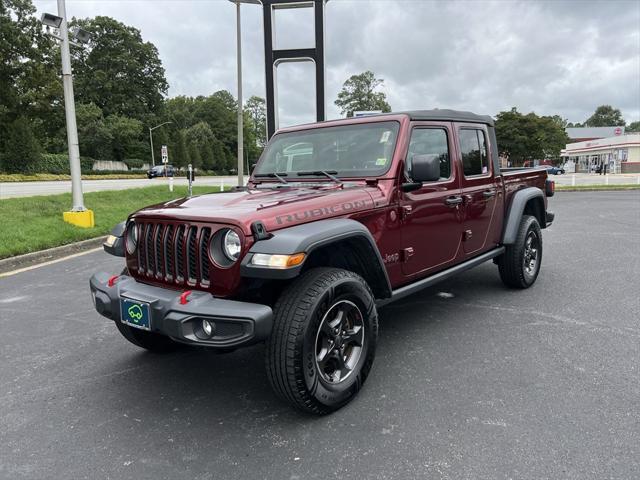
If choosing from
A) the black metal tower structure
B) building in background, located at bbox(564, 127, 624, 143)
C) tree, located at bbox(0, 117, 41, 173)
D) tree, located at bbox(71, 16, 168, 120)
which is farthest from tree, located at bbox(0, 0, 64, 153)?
building in background, located at bbox(564, 127, 624, 143)

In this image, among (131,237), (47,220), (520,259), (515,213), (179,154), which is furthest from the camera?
(179,154)

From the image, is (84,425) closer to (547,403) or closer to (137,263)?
(137,263)

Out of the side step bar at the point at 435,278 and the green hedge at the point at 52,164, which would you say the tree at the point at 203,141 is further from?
the side step bar at the point at 435,278

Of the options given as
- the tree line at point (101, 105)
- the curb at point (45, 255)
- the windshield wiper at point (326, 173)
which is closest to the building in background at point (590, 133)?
the tree line at point (101, 105)

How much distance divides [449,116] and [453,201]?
804mm

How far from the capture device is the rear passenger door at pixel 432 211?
11.5 ft

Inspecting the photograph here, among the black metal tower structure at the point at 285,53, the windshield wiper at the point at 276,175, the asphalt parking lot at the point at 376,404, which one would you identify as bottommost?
the asphalt parking lot at the point at 376,404

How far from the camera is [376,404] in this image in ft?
9.48

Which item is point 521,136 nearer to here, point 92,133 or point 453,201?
point 92,133

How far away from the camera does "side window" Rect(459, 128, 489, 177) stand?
4.26 meters

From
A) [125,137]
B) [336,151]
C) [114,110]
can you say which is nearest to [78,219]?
[336,151]

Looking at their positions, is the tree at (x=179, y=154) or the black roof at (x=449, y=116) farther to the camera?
the tree at (x=179, y=154)

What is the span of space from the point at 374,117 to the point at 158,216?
1874 millimetres

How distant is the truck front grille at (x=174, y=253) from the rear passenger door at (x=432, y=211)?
1.48 m
